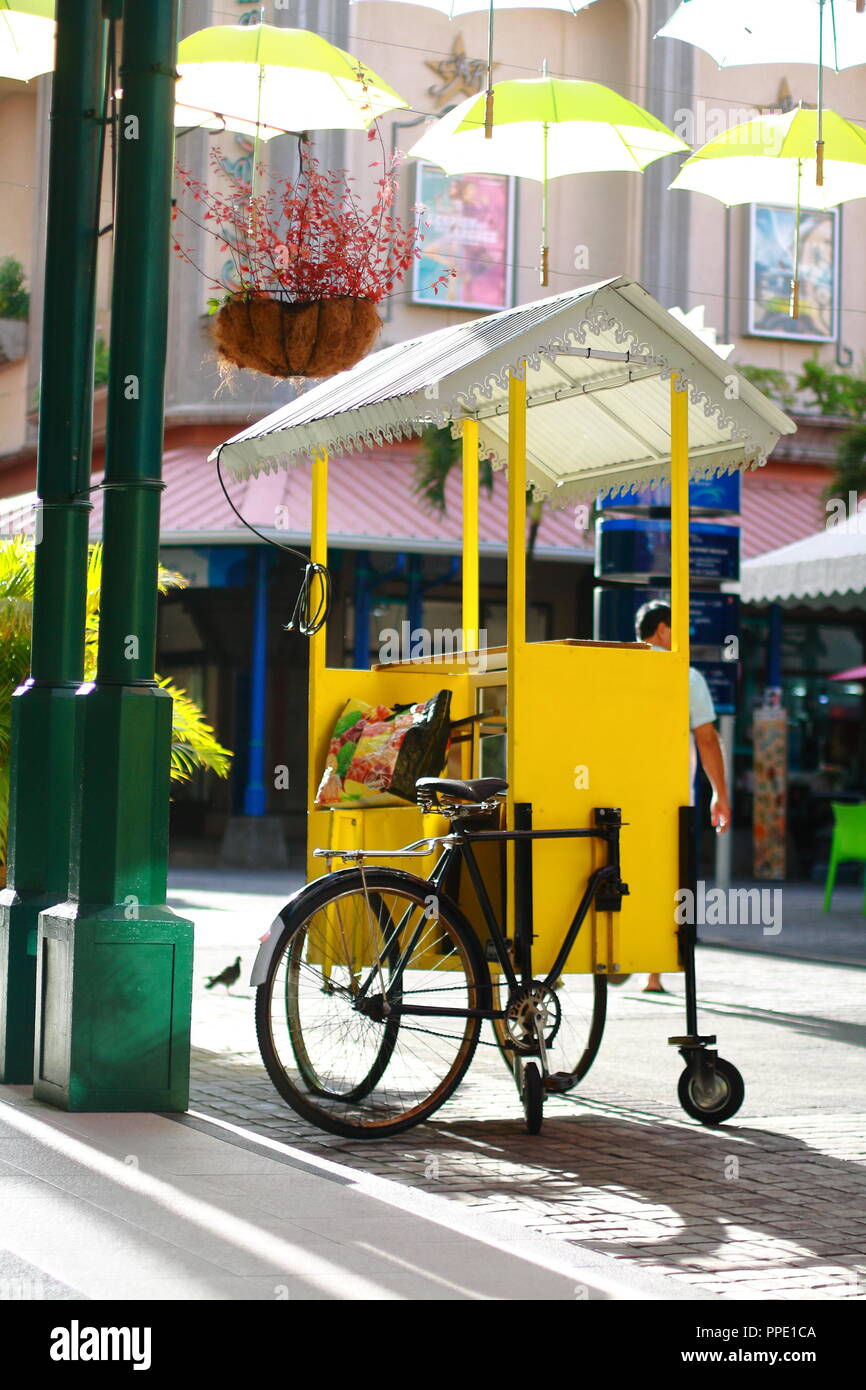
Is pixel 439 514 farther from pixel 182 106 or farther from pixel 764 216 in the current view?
pixel 182 106

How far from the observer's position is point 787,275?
24.9 meters

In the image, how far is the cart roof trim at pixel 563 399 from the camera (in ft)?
21.2

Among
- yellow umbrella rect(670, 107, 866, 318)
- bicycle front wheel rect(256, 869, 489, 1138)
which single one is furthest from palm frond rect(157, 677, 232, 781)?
yellow umbrella rect(670, 107, 866, 318)

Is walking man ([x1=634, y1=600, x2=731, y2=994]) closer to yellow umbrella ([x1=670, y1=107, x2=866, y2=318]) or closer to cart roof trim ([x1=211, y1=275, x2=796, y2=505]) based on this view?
cart roof trim ([x1=211, y1=275, x2=796, y2=505])

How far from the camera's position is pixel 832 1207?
17.5 feet

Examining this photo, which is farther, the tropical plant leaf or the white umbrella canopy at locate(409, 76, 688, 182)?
the white umbrella canopy at locate(409, 76, 688, 182)

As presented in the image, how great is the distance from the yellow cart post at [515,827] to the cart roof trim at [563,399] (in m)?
0.01

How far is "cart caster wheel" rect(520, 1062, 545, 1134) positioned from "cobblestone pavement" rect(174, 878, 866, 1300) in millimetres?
55

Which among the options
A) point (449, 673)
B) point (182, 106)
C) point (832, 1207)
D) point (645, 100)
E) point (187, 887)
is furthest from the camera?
point (645, 100)

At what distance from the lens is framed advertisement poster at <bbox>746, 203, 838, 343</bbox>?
2481 centimetres

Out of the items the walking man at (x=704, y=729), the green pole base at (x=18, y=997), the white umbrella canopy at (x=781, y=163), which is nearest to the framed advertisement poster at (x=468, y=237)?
the white umbrella canopy at (x=781, y=163)

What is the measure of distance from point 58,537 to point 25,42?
4.11 meters

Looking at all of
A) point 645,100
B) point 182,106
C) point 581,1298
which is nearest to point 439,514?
point 645,100

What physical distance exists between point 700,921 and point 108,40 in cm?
1057
